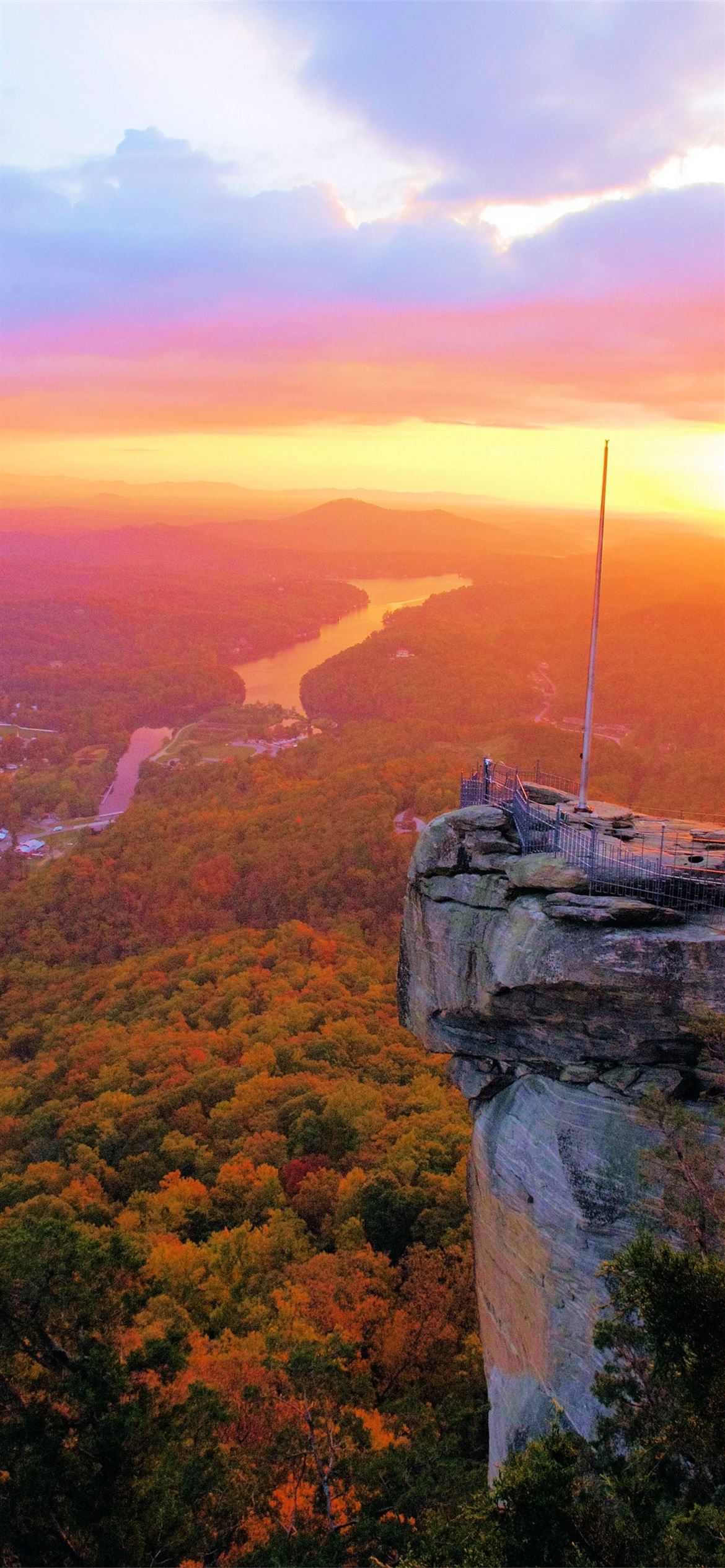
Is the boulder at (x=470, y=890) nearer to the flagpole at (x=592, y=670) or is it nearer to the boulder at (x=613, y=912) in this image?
the boulder at (x=613, y=912)

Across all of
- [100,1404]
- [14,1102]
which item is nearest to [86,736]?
[14,1102]

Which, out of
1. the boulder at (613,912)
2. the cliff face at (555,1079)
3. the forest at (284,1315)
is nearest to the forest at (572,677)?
the forest at (284,1315)

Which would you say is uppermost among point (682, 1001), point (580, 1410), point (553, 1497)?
point (682, 1001)

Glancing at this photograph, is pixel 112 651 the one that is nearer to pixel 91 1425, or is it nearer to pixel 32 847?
pixel 32 847

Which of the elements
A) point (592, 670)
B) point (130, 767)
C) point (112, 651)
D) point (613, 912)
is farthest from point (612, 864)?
point (112, 651)

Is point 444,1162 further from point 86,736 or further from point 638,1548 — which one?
point 86,736
